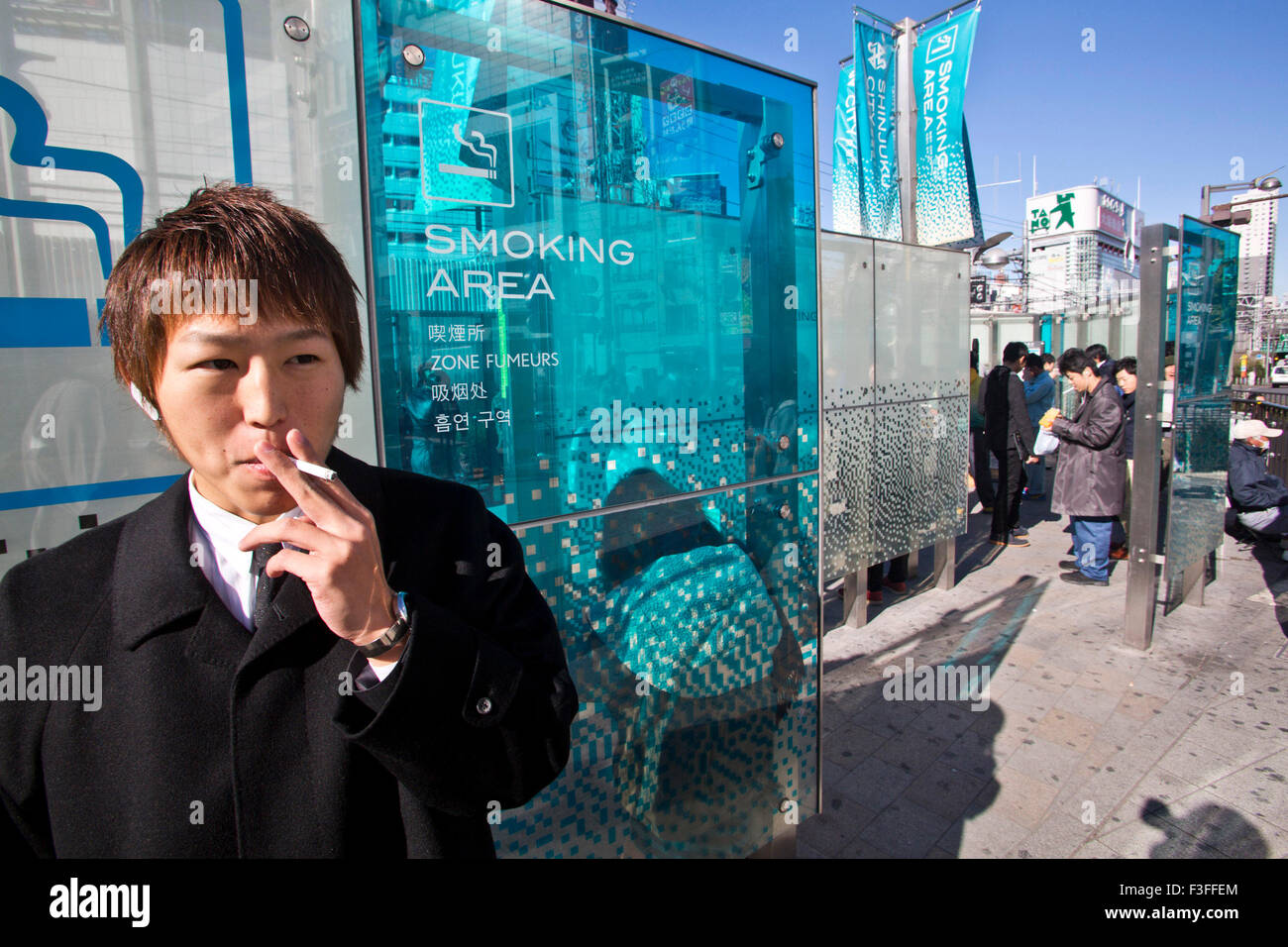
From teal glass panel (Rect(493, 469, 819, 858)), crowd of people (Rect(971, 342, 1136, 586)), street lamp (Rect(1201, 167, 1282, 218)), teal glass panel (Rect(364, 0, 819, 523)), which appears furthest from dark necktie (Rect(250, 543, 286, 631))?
street lamp (Rect(1201, 167, 1282, 218))

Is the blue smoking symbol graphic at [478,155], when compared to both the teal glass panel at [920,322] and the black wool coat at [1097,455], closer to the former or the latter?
the teal glass panel at [920,322]

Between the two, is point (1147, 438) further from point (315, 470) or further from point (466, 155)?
point (315, 470)

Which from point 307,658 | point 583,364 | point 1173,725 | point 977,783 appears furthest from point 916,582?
point 307,658

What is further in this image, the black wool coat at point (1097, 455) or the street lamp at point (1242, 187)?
the street lamp at point (1242, 187)

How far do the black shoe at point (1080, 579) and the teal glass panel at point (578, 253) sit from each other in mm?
4954

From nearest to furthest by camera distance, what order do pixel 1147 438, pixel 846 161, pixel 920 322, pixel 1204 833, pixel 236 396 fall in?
1. pixel 236 396
2. pixel 1204 833
3. pixel 1147 438
4. pixel 920 322
5. pixel 846 161

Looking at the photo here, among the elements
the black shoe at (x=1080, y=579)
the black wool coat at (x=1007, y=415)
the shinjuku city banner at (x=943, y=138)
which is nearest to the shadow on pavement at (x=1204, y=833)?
the black shoe at (x=1080, y=579)

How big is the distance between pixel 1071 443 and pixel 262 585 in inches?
262

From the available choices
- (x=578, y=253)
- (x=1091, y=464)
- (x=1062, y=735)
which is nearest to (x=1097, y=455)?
(x=1091, y=464)

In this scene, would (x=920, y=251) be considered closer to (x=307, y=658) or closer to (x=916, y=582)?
(x=916, y=582)

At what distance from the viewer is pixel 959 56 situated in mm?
6617

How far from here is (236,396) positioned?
1061 mm

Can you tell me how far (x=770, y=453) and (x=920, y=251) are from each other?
3945 millimetres

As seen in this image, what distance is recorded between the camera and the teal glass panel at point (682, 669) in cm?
220
